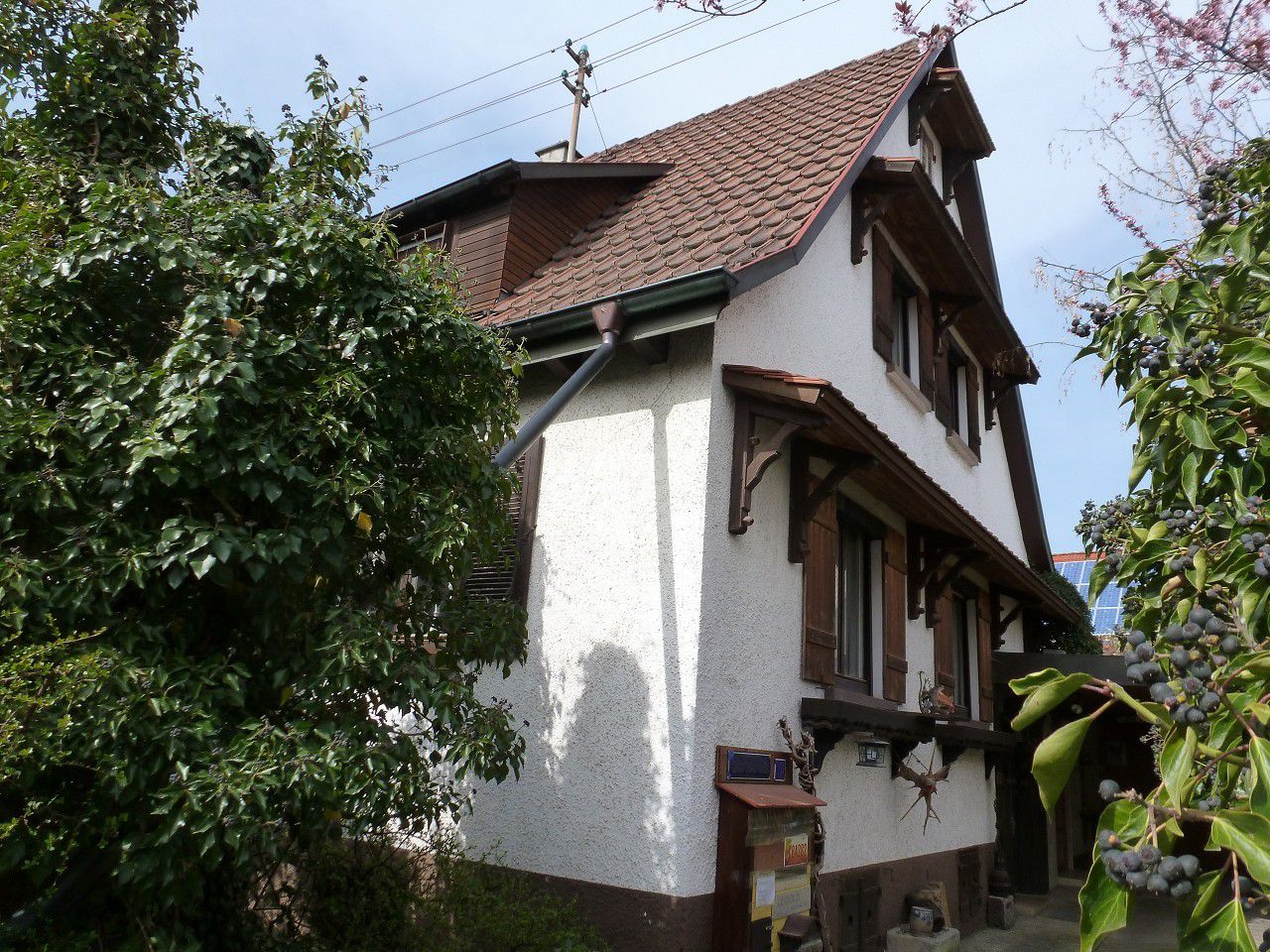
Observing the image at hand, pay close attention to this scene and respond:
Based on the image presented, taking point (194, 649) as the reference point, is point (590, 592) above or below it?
above

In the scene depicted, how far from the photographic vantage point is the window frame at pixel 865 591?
7.60m

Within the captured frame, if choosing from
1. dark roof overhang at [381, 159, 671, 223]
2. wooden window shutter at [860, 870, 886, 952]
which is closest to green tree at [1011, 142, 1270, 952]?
wooden window shutter at [860, 870, 886, 952]

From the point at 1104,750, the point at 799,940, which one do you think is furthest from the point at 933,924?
the point at 1104,750

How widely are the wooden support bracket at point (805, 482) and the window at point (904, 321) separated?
3.30 meters

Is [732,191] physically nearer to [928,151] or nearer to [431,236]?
[431,236]

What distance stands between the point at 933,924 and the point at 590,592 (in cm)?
434

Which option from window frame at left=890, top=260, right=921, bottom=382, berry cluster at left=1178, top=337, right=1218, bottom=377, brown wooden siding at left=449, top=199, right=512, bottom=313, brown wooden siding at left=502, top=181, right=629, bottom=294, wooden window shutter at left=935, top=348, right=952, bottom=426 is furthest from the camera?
wooden window shutter at left=935, top=348, right=952, bottom=426

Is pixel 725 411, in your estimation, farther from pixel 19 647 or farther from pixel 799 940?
pixel 19 647

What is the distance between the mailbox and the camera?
5.38 m

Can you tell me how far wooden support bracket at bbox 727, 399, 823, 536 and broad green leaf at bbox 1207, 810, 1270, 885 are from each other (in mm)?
4219

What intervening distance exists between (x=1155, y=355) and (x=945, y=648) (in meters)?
7.14

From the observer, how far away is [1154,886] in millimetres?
1714

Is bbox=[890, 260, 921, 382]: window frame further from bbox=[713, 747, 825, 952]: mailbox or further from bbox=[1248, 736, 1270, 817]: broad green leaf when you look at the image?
bbox=[1248, 736, 1270, 817]: broad green leaf

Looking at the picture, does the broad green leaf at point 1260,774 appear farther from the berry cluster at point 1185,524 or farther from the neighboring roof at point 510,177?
the neighboring roof at point 510,177
